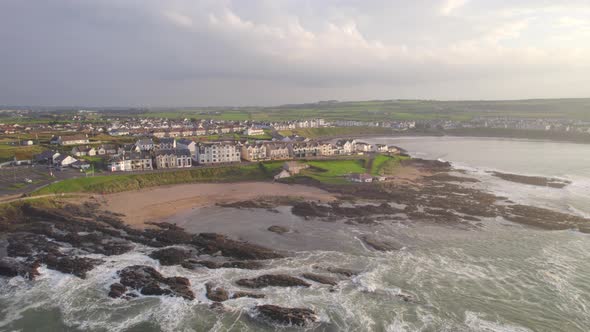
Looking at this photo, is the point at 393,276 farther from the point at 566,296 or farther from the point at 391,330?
the point at 566,296

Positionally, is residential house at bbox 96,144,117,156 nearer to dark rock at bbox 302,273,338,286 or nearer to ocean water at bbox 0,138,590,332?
ocean water at bbox 0,138,590,332

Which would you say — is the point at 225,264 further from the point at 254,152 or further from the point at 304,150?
the point at 304,150

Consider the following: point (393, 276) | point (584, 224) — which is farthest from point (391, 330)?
point (584, 224)

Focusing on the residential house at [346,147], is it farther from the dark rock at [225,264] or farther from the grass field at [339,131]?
the dark rock at [225,264]

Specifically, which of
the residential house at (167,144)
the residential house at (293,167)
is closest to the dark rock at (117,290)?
the residential house at (293,167)

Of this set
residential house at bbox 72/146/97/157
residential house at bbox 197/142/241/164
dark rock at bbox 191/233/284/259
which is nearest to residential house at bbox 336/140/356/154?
residential house at bbox 197/142/241/164

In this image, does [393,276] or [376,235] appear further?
[376,235]

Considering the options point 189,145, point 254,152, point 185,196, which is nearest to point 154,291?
point 185,196
